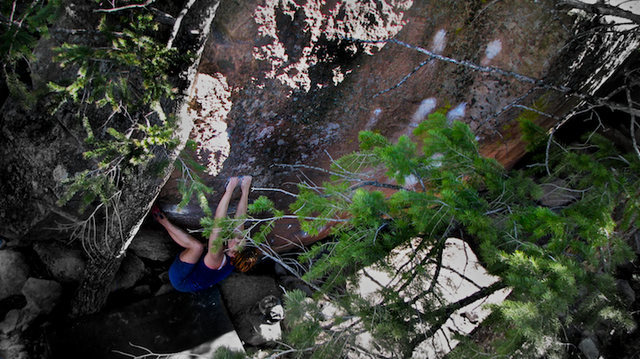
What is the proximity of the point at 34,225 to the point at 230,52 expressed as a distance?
2963 mm

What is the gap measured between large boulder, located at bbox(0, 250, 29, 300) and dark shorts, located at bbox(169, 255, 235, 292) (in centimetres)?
158

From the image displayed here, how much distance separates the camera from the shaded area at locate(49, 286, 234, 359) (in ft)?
12.6

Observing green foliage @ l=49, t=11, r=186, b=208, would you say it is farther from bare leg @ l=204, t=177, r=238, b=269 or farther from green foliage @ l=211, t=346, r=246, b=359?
green foliage @ l=211, t=346, r=246, b=359

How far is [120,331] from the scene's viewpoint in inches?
159

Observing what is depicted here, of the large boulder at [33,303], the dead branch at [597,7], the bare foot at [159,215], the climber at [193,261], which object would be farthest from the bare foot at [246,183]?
Answer: the dead branch at [597,7]

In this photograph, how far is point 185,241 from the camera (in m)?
4.48

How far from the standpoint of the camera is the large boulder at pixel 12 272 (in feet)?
13.0

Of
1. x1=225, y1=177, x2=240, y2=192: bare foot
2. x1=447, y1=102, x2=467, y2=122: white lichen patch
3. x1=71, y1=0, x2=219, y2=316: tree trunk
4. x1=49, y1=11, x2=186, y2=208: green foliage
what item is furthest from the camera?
x1=447, y1=102, x2=467, y2=122: white lichen patch

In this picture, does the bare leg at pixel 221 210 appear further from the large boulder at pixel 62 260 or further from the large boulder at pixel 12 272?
the large boulder at pixel 12 272

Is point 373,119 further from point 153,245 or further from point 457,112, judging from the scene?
point 153,245

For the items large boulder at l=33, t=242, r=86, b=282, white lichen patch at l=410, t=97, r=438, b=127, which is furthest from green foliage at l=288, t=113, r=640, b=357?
large boulder at l=33, t=242, r=86, b=282

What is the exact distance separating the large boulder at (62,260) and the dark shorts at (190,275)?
1.05 metres

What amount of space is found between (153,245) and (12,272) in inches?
57.4

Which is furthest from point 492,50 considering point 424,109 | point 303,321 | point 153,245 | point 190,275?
point 153,245
